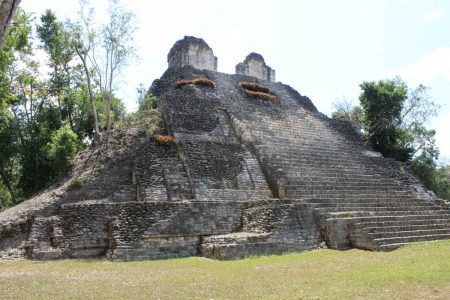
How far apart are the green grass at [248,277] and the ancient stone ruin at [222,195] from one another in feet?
2.53

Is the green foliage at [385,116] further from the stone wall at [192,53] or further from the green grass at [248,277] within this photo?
the green grass at [248,277]

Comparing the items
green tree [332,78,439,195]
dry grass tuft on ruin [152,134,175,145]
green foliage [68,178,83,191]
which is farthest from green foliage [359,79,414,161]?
green foliage [68,178,83,191]

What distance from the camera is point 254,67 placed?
28.0m

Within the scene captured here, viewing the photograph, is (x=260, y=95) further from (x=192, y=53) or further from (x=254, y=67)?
(x=254, y=67)

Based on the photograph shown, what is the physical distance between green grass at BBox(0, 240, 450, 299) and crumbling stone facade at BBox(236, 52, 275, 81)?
19.3 metres

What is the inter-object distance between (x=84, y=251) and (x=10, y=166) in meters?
13.4

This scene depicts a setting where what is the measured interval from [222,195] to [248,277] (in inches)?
212

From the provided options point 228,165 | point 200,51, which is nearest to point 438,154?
point 200,51

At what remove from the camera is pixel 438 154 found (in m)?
26.4

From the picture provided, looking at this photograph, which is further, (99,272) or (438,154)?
(438,154)

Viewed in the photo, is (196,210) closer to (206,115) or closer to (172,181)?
(172,181)

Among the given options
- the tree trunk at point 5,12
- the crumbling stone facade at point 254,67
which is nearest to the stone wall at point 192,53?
the crumbling stone facade at point 254,67

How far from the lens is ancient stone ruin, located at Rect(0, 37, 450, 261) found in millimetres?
10422

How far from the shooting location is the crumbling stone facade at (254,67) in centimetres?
2772
